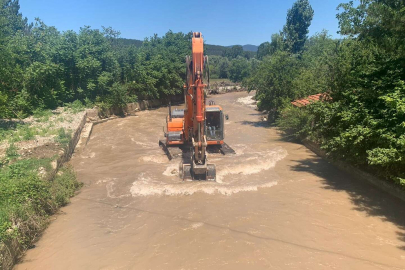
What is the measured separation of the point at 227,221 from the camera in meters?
8.13

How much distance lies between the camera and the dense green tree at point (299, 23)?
54750mm

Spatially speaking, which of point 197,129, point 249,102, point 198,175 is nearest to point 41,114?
point 197,129

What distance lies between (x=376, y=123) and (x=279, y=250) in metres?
4.53

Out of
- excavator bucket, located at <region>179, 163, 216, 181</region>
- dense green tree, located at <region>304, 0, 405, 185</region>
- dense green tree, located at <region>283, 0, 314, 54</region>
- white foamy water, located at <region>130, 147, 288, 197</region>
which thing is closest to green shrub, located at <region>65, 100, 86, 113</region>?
white foamy water, located at <region>130, 147, 288, 197</region>

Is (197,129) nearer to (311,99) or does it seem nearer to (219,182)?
(219,182)

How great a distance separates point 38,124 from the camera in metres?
17.6

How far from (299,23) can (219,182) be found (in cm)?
5266

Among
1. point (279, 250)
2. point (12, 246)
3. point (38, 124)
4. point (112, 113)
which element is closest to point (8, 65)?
point (38, 124)

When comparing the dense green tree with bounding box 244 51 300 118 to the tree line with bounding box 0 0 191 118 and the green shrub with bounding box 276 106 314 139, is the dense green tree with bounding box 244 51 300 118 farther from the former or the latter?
the tree line with bounding box 0 0 191 118

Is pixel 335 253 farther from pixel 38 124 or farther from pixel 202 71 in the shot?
pixel 38 124

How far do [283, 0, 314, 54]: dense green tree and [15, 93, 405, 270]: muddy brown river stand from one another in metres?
46.5

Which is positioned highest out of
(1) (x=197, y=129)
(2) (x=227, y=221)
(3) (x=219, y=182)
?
(1) (x=197, y=129)

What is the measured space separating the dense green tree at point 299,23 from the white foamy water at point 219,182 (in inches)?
1838

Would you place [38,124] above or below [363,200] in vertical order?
above
